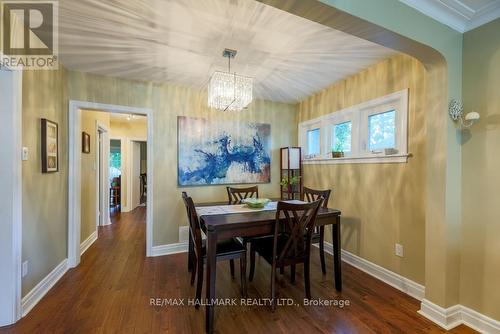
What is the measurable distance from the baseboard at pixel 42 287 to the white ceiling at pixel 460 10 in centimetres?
373

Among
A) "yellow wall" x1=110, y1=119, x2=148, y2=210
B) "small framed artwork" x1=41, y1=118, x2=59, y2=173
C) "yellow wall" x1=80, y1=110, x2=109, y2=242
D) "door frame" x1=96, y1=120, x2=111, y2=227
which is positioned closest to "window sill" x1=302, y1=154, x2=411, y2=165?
"small framed artwork" x1=41, y1=118, x2=59, y2=173

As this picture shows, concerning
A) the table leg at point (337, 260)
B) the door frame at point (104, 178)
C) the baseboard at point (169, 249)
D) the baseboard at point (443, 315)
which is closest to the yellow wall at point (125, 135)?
the door frame at point (104, 178)

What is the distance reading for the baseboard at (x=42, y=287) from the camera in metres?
1.87

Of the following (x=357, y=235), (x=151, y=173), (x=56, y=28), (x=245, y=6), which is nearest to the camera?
(x=245, y=6)

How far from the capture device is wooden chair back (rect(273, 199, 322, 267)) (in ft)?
6.27

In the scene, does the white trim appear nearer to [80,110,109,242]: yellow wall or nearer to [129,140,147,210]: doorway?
[80,110,109,242]: yellow wall

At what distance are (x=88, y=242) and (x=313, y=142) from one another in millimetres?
3864

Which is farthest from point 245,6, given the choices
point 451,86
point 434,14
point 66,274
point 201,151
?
point 66,274

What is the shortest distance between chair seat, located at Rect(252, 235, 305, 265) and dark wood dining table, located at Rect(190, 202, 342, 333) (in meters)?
0.22

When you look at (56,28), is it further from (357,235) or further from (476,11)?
(357,235)

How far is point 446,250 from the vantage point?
1.76 meters

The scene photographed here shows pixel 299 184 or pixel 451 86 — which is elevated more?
pixel 451 86

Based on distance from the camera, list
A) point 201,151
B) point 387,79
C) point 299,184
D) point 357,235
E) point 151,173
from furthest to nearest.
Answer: point 299,184, point 201,151, point 151,173, point 357,235, point 387,79

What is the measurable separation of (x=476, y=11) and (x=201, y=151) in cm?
311
